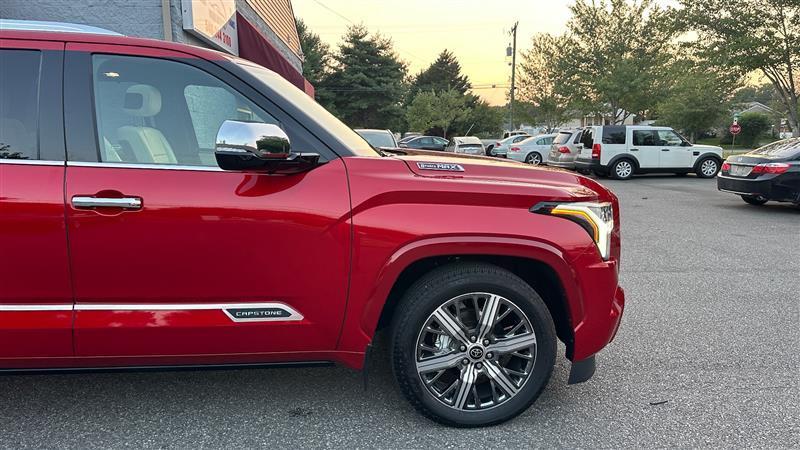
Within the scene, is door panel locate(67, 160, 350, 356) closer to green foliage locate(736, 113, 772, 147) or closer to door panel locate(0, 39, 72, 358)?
door panel locate(0, 39, 72, 358)

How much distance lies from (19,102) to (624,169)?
16503 mm

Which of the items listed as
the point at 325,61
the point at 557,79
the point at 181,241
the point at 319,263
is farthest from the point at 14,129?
the point at 325,61

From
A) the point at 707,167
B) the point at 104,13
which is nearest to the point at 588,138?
the point at 707,167

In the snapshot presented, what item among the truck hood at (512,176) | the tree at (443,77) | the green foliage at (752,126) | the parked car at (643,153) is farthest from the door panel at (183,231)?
the tree at (443,77)

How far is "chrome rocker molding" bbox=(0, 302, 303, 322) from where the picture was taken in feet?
7.46

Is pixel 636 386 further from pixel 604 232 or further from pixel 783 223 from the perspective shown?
pixel 783 223

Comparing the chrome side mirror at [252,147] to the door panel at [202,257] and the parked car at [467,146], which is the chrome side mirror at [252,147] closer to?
the door panel at [202,257]

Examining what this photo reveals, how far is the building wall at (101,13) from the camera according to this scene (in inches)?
260

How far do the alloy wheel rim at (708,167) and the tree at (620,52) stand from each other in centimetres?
851

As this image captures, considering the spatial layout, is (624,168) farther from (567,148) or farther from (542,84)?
(542,84)

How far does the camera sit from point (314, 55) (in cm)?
4672

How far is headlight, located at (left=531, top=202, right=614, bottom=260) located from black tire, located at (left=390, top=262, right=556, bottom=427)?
383mm

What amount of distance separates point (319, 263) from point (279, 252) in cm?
19

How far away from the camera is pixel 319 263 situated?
2.39 m
